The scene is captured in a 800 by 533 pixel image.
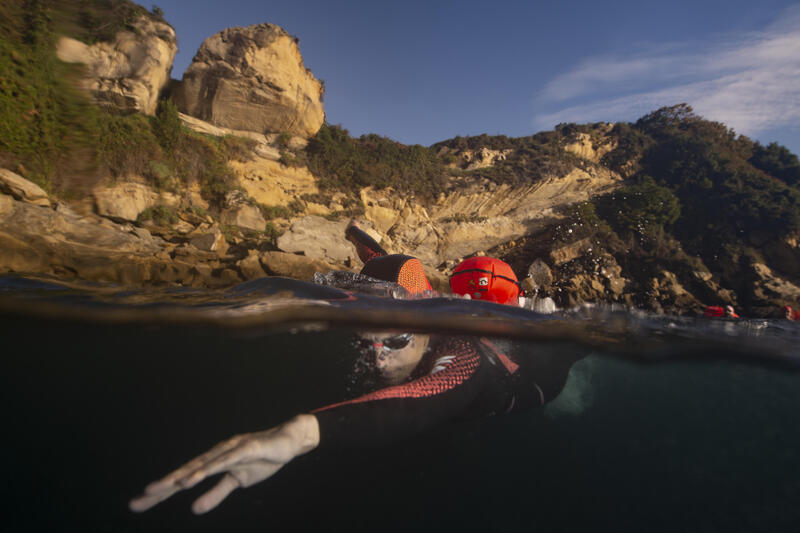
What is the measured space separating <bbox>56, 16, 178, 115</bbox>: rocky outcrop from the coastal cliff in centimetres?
6

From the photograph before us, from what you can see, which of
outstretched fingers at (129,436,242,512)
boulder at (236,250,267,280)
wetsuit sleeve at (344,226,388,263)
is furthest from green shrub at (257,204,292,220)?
outstretched fingers at (129,436,242,512)

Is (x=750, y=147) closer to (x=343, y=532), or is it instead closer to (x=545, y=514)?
(x=545, y=514)

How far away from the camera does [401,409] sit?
126 inches

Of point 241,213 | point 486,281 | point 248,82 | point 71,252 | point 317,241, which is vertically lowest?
point 71,252

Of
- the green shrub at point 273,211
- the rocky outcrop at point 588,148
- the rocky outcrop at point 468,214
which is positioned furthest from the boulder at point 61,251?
the rocky outcrop at point 588,148

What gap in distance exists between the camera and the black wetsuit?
9.87 ft

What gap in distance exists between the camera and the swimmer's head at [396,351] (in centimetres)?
523

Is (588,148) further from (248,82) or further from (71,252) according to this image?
(71,252)

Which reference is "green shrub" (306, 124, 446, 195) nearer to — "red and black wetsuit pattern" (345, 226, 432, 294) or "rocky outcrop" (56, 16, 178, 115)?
"rocky outcrop" (56, 16, 178, 115)

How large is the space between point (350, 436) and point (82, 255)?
5.14 meters

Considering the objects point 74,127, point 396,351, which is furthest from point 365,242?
point 74,127

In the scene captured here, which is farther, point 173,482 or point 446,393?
point 446,393

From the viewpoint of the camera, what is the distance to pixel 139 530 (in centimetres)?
367

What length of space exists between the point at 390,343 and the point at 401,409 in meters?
2.38
